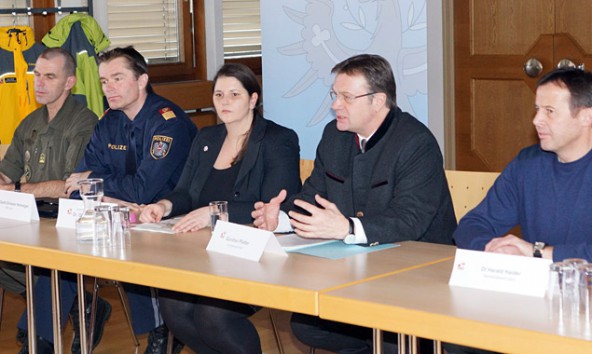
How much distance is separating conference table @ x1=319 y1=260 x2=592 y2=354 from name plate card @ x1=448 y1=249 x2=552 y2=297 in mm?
24

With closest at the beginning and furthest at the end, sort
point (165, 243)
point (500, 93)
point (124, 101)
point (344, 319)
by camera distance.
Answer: point (344, 319) < point (165, 243) < point (124, 101) < point (500, 93)

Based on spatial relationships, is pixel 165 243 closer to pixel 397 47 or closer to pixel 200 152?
pixel 200 152

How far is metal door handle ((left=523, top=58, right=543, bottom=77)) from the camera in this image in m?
5.48

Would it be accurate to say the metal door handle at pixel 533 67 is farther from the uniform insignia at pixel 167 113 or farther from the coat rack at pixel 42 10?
the coat rack at pixel 42 10

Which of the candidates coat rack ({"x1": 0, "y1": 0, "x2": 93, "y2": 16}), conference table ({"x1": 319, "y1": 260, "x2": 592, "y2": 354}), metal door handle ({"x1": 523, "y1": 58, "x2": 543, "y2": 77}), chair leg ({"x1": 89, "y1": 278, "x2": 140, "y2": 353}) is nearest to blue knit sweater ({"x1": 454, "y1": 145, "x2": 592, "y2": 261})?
conference table ({"x1": 319, "y1": 260, "x2": 592, "y2": 354})

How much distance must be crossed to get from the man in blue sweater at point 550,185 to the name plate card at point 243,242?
0.62 m

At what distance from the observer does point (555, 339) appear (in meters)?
1.98

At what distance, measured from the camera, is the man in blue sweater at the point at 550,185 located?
2.85 metres

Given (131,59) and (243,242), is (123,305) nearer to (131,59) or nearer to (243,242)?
(131,59)

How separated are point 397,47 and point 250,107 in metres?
1.54

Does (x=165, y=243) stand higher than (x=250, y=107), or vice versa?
(x=250, y=107)

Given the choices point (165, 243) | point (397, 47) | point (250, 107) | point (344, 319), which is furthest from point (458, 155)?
point (344, 319)

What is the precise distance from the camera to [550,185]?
2.98 metres

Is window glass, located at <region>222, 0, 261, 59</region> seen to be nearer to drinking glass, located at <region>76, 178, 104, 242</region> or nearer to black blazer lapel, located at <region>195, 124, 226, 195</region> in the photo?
black blazer lapel, located at <region>195, 124, 226, 195</region>
